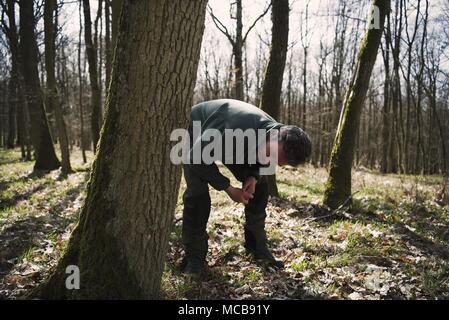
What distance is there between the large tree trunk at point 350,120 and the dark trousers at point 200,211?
2414 millimetres

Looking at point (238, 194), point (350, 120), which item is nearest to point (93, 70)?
point (350, 120)

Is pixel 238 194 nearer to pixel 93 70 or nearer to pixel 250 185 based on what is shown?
pixel 250 185

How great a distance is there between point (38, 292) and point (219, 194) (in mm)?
5045

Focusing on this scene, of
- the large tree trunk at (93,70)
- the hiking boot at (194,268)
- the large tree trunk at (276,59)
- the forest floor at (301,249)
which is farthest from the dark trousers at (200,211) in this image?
the large tree trunk at (93,70)

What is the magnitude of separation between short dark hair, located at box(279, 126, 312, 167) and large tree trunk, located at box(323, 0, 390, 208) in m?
2.89

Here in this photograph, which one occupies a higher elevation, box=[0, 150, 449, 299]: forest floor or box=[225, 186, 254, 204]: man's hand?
box=[225, 186, 254, 204]: man's hand

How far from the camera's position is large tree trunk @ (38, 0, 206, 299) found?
263 cm

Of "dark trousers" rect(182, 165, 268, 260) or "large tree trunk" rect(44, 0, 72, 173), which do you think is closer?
"dark trousers" rect(182, 165, 268, 260)

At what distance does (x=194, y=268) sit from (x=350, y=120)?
363 cm

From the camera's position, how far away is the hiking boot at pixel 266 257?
4.18 metres

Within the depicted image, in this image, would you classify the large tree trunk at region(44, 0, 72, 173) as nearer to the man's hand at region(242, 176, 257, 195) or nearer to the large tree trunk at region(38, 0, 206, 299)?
the man's hand at region(242, 176, 257, 195)

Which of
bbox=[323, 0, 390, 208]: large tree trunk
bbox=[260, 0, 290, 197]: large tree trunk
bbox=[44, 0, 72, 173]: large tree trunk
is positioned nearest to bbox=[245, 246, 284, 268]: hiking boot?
bbox=[323, 0, 390, 208]: large tree trunk

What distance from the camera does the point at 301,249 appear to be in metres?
4.62
